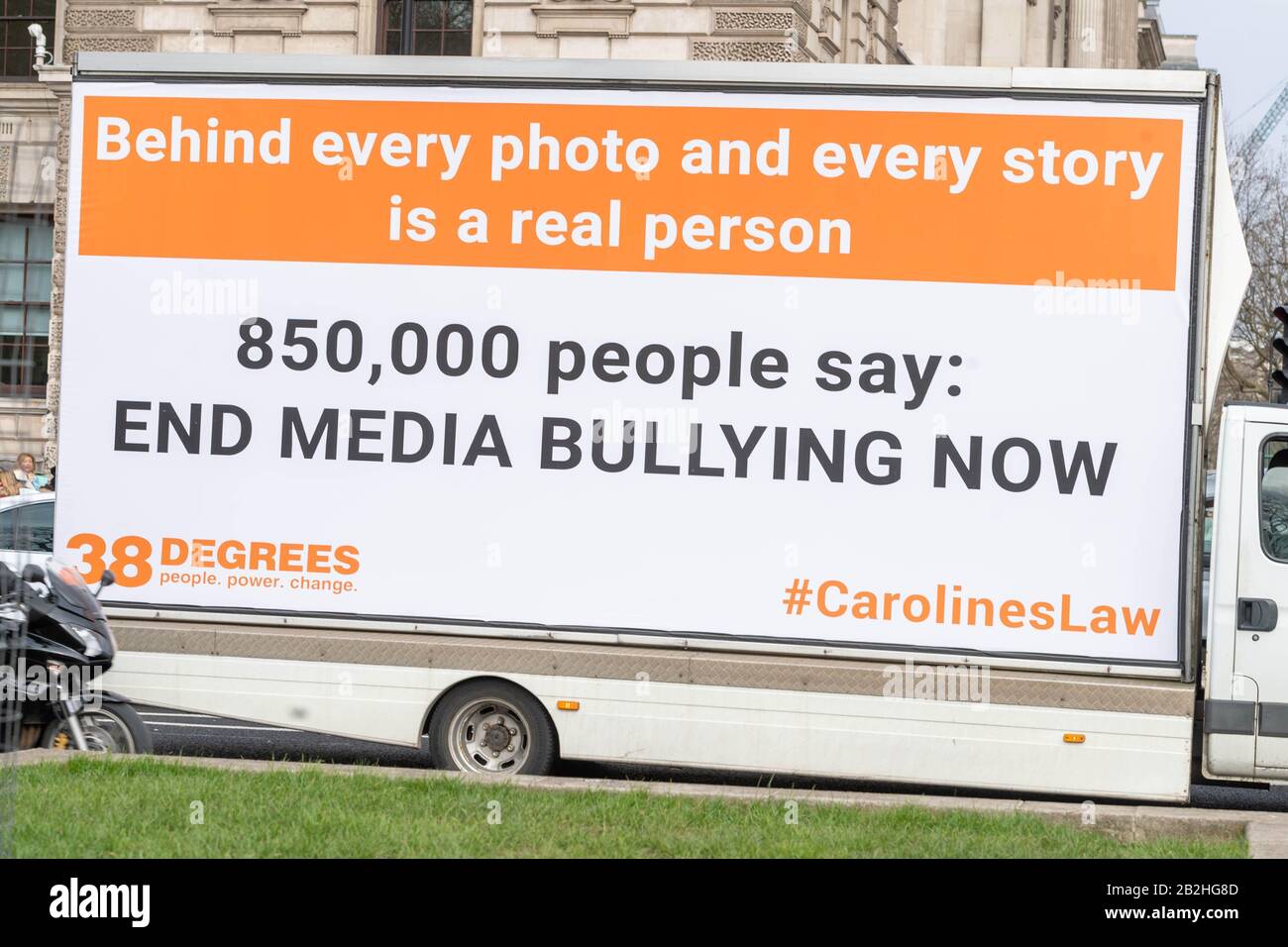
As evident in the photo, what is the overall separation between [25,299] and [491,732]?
2338 centimetres

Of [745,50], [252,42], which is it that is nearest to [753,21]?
[745,50]

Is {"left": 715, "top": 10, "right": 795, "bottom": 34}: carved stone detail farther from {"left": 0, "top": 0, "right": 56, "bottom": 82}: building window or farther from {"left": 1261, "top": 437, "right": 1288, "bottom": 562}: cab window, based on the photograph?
{"left": 1261, "top": 437, "right": 1288, "bottom": 562}: cab window

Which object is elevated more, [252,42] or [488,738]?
[252,42]

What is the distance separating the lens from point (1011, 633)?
851 centimetres

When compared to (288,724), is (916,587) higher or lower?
higher

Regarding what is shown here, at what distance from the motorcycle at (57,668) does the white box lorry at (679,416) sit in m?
0.25

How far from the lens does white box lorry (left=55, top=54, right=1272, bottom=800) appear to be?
→ 334 inches

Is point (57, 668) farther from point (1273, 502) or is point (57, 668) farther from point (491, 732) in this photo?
point (1273, 502)

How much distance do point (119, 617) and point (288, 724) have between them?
1.09 m

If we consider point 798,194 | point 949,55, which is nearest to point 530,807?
point 798,194

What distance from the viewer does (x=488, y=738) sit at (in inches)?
359
